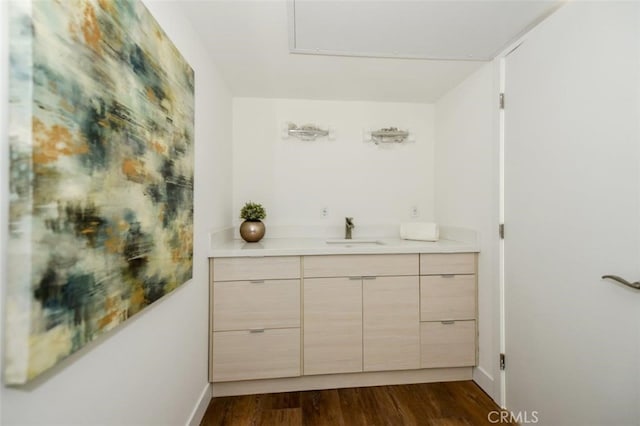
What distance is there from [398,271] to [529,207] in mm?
843

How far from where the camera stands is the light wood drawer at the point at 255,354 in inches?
66.8

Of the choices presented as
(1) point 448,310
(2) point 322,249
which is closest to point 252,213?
(2) point 322,249

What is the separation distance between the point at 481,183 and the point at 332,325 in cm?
142

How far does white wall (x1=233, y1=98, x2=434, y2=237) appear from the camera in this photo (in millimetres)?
2369

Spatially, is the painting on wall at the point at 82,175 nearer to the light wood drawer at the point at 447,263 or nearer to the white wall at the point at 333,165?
the white wall at the point at 333,165

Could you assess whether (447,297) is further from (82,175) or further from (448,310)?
(82,175)

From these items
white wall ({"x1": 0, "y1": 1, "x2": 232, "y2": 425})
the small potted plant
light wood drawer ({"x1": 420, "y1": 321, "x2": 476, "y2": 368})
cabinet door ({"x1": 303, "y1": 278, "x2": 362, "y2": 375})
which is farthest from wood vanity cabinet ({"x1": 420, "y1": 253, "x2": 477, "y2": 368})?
white wall ({"x1": 0, "y1": 1, "x2": 232, "y2": 425})

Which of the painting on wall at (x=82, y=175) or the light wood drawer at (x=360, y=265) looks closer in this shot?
the painting on wall at (x=82, y=175)

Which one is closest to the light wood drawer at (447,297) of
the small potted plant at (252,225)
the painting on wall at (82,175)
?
the small potted plant at (252,225)

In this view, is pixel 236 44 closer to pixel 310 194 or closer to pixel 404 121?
pixel 310 194

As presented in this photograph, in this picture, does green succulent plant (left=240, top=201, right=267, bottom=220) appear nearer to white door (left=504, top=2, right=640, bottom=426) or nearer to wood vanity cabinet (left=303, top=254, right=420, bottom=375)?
wood vanity cabinet (left=303, top=254, right=420, bottom=375)

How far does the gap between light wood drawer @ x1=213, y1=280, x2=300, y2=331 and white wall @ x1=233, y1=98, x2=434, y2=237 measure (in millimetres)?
780

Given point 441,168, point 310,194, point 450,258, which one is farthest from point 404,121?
point 450,258

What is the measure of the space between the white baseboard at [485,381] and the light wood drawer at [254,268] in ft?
4.70
